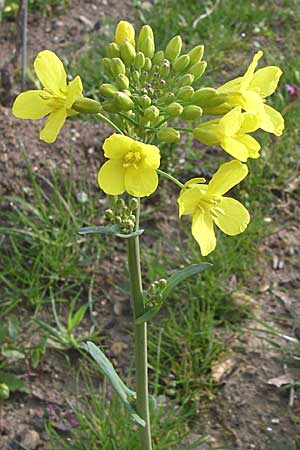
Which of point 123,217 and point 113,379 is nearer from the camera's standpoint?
point 123,217

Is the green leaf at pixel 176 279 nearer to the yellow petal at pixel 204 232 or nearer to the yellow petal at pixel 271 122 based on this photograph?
the yellow petal at pixel 204 232

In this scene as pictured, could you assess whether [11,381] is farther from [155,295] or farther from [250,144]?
[250,144]

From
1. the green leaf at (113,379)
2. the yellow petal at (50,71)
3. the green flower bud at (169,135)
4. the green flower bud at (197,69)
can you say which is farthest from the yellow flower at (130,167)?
the green leaf at (113,379)

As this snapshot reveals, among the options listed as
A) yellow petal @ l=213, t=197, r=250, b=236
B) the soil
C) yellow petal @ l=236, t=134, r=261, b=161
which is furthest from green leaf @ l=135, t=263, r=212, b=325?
the soil

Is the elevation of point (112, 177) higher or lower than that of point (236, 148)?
lower

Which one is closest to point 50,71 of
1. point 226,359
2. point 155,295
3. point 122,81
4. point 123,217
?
point 122,81

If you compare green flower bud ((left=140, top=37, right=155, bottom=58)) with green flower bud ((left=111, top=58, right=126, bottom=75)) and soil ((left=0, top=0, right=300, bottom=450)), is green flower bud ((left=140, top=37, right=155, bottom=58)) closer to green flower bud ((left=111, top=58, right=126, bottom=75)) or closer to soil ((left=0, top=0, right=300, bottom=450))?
green flower bud ((left=111, top=58, right=126, bottom=75))

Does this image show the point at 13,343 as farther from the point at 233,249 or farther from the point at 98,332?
the point at 233,249
